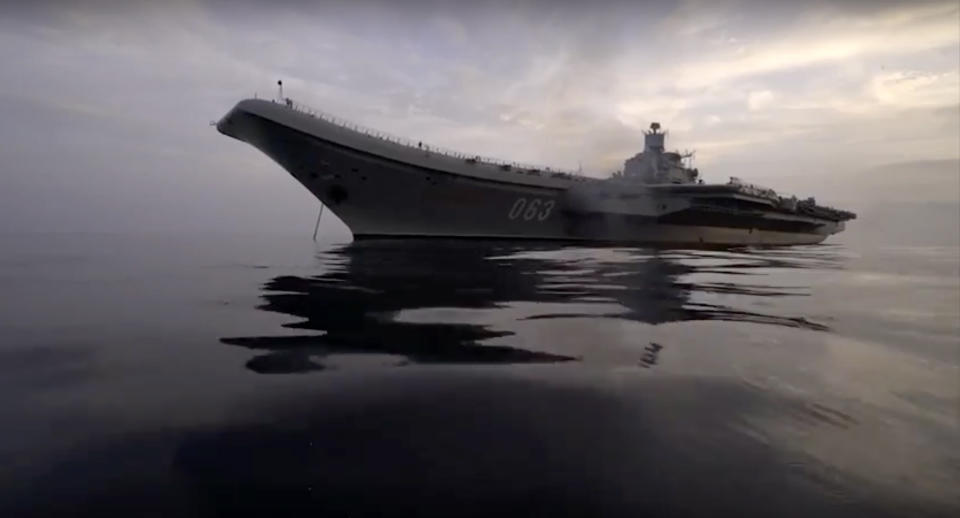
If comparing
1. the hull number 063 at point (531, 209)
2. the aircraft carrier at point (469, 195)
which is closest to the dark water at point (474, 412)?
the aircraft carrier at point (469, 195)

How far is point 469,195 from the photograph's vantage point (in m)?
34.1

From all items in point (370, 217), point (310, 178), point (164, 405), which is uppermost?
point (310, 178)

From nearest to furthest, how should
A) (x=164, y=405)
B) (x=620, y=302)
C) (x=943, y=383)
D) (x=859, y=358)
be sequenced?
(x=164, y=405)
(x=943, y=383)
(x=859, y=358)
(x=620, y=302)

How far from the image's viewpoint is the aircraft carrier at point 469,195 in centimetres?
3072

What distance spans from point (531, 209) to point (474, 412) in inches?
1284

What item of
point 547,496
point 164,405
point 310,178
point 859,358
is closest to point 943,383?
point 859,358

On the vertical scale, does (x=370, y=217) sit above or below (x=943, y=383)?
above

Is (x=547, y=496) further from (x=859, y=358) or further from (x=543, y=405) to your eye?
(x=859, y=358)

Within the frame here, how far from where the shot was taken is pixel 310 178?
32.9 metres

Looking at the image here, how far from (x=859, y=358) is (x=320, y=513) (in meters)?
6.84

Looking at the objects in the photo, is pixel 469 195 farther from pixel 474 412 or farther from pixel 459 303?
pixel 474 412

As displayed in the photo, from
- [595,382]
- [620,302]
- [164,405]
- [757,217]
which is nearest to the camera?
[164,405]

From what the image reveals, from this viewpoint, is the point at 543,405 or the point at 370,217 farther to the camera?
the point at 370,217

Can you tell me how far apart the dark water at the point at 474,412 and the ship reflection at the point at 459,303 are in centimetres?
9
